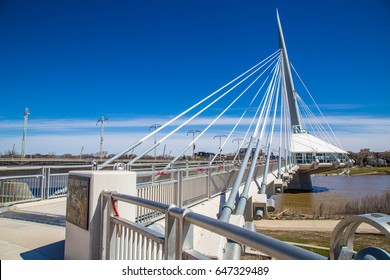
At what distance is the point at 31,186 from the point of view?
11055 mm

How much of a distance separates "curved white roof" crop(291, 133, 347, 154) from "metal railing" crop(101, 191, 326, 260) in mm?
50763

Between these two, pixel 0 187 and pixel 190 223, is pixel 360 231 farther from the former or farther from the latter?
pixel 190 223

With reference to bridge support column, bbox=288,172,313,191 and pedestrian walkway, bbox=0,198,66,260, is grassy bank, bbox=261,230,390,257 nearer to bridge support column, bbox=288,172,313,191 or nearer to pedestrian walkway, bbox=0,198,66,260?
pedestrian walkway, bbox=0,198,66,260

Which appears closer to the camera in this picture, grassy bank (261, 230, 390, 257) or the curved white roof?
grassy bank (261, 230, 390, 257)

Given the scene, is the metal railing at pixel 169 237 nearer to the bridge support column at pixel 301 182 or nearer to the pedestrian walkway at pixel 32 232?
the pedestrian walkway at pixel 32 232

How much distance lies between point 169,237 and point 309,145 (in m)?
55.4

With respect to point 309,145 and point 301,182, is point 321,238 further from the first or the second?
point 301,182

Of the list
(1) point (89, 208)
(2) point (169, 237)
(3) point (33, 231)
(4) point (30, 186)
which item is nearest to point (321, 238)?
(4) point (30, 186)

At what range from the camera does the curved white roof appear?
174 feet

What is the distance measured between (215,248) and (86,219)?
3.69 metres

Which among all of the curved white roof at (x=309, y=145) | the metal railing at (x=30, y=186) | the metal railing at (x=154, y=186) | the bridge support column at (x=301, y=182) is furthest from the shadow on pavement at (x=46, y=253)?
the bridge support column at (x=301, y=182)

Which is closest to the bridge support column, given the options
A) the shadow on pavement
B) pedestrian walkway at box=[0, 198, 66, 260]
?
pedestrian walkway at box=[0, 198, 66, 260]
